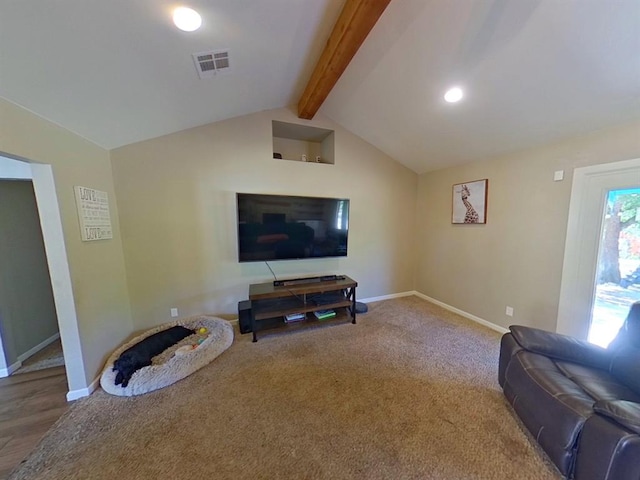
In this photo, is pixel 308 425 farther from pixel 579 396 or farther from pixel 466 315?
pixel 466 315

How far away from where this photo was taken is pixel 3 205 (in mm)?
2207

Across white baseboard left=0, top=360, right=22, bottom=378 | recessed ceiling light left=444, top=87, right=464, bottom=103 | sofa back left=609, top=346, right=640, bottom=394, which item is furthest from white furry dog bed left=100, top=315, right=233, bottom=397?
recessed ceiling light left=444, top=87, right=464, bottom=103

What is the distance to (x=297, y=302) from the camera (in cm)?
300

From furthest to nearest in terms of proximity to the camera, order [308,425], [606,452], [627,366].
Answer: [308,425] < [627,366] < [606,452]

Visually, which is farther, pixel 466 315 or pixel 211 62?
pixel 466 315

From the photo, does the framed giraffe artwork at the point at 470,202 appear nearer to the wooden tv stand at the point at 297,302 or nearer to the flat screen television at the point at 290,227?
the flat screen television at the point at 290,227

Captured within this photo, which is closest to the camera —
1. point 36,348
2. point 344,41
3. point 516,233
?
point 344,41

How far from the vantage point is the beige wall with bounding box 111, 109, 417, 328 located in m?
2.60

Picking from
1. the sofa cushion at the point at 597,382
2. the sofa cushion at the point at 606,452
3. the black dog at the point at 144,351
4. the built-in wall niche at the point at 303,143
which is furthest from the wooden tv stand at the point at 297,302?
the sofa cushion at the point at 606,452

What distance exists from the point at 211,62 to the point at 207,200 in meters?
1.46

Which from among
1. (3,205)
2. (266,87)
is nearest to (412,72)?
(266,87)

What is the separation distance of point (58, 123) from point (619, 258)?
15.4ft

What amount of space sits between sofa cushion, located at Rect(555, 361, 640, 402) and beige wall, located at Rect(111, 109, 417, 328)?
2.45m

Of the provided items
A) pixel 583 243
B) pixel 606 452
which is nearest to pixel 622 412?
pixel 606 452
